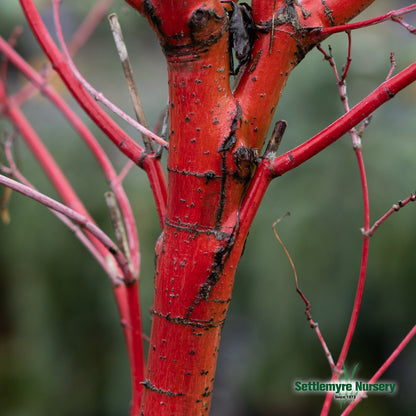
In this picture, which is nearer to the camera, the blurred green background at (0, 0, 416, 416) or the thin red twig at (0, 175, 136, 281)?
the thin red twig at (0, 175, 136, 281)

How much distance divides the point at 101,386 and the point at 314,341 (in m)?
0.63

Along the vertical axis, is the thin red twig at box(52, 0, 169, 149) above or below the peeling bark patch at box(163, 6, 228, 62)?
below

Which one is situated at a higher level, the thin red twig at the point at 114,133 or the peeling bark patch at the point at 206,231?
the thin red twig at the point at 114,133

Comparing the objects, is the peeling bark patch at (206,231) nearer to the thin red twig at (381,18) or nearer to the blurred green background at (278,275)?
the thin red twig at (381,18)

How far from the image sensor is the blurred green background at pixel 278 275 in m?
1.19

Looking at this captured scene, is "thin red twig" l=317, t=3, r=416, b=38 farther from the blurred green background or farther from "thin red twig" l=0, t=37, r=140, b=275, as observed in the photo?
the blurred green background

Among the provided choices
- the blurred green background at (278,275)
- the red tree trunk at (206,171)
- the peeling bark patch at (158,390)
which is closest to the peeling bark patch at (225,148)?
the red tree trunk at (206,171)

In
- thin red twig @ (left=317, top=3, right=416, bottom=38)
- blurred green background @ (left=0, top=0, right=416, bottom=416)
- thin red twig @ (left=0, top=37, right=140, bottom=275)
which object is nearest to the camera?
thin red twig @ (left=317, top=3, right=416, bottom=38)

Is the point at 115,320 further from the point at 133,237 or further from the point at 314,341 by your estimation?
the point at 133,237

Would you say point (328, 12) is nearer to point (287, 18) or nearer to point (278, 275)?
point (287, 18)

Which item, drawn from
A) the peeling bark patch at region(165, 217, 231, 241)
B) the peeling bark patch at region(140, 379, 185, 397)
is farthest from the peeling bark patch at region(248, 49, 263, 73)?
the peeling bark patch at region(140, 379, 185, 397)

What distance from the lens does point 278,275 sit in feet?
4.06

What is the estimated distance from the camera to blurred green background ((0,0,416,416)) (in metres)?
1.19

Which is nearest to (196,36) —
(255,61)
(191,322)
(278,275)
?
(255,61)
